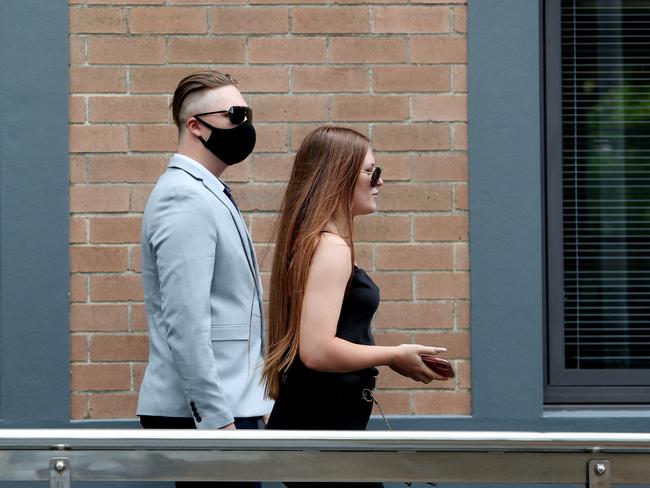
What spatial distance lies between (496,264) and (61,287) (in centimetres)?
180

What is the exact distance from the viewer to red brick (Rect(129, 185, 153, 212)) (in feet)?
13.0

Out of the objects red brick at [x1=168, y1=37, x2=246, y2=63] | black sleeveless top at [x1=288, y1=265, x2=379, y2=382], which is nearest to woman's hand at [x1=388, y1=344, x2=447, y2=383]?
black sleeveless top at [x1=288, y1=265, x2=379, y2=382]

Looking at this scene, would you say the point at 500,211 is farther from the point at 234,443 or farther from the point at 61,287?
the point at 234,443

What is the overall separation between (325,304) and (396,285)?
60.7 inches

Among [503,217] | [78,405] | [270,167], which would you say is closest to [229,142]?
[270,167]

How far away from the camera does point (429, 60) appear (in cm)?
400

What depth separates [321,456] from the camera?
1682 mm

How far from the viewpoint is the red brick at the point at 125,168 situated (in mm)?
3953

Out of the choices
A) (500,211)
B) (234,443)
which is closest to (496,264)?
(500,211)

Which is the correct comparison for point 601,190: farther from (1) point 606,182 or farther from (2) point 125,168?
(2) point 125,168

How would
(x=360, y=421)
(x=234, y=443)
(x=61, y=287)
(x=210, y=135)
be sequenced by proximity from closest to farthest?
(x=234, y=443), (x=360, y=421), (x=210, y=135), (x=61, y=287)

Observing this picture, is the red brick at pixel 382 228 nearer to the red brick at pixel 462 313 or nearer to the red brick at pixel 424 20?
the red brick at pixel 462 313

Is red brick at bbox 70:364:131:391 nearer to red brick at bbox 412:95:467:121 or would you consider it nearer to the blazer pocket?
the blazer pocket

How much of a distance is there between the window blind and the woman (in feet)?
5.92
